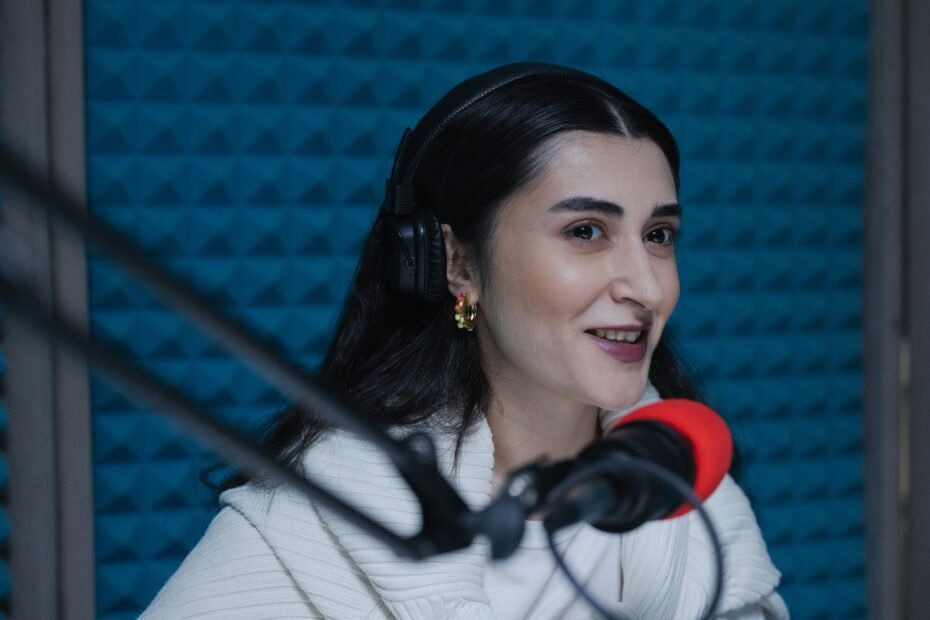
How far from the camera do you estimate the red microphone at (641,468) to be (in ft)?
1.27

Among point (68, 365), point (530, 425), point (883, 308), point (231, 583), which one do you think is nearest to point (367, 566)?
point (231, 583)

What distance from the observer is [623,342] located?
935 millimetres

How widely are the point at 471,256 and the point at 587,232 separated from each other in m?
0.16

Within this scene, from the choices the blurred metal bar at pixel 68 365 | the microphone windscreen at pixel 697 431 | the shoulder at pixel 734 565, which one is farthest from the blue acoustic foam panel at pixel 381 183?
the microphone windscreen at pixel 697 431

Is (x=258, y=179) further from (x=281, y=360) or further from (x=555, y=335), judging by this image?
(x=281, y=360)

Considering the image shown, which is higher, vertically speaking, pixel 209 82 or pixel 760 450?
pixel 209 82

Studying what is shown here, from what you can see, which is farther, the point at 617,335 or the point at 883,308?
the point at 883,308

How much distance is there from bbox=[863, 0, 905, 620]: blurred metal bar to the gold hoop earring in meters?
1.07

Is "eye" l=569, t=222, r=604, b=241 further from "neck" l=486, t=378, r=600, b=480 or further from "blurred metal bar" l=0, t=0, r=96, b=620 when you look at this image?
"blurred metal bar" l=0, t=0, r=96, b=620

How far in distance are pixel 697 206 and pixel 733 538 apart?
0.77 meters

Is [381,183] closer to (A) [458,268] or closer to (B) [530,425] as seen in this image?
(A) [458,268]

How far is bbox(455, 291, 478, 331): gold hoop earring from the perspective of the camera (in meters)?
1.08

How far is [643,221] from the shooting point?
95cm

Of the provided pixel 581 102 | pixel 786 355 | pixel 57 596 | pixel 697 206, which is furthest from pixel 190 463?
pixel 786 355
